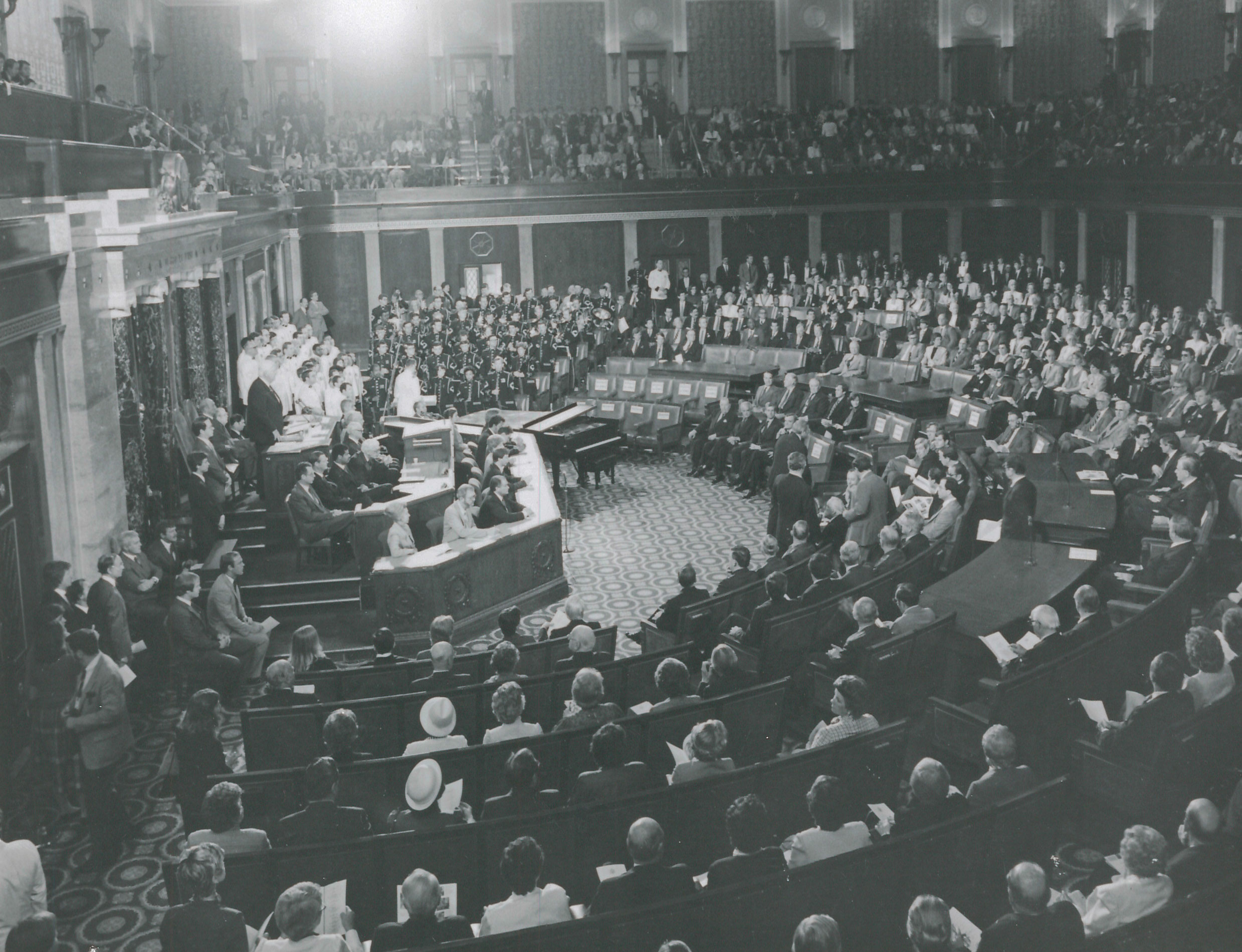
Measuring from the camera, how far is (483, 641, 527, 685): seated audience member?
796 centimetres

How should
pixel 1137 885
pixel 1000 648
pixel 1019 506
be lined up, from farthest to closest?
pixel 1019 506, pixel 1000 648, pixel 1137 885

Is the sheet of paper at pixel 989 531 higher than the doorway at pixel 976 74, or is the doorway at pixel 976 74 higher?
the doorway at pixel 976 74

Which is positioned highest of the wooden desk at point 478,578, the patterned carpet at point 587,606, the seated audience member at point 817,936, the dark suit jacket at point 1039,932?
the seated audience member at point 817,936

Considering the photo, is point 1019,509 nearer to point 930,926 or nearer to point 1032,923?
point 1032,923

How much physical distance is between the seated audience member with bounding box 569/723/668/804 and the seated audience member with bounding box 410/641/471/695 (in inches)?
75.8

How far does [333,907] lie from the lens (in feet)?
17.7

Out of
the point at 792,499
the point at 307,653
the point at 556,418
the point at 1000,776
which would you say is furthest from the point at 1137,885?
the point at 556,418

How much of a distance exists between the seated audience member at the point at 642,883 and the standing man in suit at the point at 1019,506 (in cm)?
634

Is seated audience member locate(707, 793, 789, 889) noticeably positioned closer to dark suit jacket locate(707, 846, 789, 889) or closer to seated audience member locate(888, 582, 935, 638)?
dark suit jacket locate(707, 846, 789, 889)

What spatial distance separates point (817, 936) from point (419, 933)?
1.64 meters

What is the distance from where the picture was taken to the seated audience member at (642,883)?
17.3ft

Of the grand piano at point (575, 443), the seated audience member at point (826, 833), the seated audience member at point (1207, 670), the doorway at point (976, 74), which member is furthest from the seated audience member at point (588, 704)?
the doorway at point (976, 74)

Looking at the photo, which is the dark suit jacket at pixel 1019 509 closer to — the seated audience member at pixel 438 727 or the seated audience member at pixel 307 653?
the seated audience member at pixel 438 727

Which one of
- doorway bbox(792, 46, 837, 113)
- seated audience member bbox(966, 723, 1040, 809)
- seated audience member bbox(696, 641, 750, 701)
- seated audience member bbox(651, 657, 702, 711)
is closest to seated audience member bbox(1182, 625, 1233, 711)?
seated audience member bbox(966, 723, 1040, 809)
